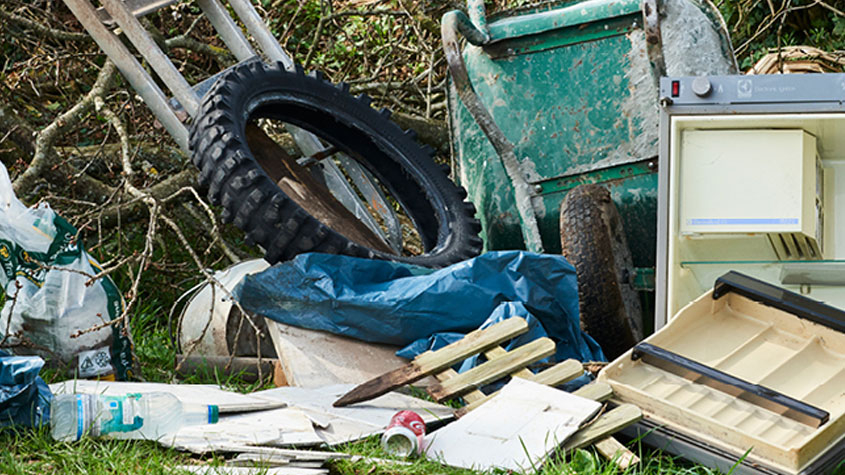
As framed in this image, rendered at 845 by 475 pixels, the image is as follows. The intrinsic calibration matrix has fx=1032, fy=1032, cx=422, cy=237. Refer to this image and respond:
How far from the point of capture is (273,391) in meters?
3.00

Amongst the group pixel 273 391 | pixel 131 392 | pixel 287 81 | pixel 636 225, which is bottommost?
pixel 636 225

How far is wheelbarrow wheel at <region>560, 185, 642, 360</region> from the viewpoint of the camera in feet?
12.3

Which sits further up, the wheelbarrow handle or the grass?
the wheelbarrow handle

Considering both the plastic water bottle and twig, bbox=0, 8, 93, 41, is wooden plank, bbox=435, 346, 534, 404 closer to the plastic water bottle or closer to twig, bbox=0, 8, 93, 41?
the plastic water bottle

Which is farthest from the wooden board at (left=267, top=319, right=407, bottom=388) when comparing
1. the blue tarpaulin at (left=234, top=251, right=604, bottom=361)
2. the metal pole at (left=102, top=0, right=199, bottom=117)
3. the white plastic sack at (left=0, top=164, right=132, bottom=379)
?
the metal pole at (left=102, top=0, right=199, bottom=117)

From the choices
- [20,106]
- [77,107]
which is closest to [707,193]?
[77,107]

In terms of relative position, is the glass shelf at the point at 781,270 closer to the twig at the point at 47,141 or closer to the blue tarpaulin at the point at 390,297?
the blue tarpaulin at the point at 390,297

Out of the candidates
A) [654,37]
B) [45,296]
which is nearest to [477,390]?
[45,296]

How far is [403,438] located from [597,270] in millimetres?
1458

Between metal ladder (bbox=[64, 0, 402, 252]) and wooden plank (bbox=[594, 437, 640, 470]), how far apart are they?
1.92 m

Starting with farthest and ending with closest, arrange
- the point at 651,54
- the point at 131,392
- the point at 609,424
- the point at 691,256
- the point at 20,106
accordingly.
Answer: the point at 20,106, the point at 651,54, the point at 691,256, the point at 131,392, the point at 609,424

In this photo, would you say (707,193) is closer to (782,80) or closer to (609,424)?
(782,80)

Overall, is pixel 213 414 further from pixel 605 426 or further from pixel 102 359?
pixel 605 426

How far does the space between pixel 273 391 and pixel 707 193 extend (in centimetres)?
140
